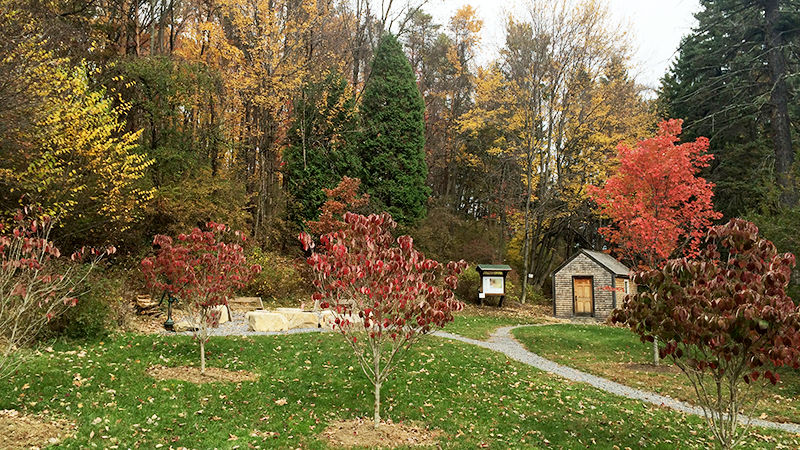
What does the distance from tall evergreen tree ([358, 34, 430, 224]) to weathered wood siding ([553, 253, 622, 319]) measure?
27.3 feet

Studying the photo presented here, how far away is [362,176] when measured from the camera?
2569 centimetres

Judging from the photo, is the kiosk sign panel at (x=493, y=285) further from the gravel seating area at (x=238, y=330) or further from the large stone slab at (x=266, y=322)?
the large stone slab at (x=266, y=322)

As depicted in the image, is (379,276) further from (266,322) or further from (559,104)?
(559,104)

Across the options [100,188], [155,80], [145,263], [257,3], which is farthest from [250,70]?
[145,263]

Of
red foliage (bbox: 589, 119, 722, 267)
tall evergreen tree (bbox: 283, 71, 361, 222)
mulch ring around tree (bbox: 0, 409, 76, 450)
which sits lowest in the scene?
mulch ring around tree (bbox: 0, 409, 76, 450)

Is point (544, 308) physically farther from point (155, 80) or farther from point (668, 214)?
point (155, 80)

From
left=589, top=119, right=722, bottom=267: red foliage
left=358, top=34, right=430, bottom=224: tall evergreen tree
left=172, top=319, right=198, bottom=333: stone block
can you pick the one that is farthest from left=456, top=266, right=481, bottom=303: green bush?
left=172, top=319, right=198, bottom=333: stone block

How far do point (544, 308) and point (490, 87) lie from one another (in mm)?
12547

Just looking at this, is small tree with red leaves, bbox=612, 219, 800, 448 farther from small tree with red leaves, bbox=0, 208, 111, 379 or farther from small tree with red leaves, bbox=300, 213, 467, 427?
small tree with red leaves, bbox=0, 208, 111, 379

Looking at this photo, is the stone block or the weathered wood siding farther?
the weathered wood siding

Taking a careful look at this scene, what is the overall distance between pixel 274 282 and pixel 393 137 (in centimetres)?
1143

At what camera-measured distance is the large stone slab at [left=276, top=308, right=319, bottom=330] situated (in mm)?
14020

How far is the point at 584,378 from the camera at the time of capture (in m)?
11.3

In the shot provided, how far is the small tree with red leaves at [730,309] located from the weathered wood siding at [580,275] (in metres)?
18.0
